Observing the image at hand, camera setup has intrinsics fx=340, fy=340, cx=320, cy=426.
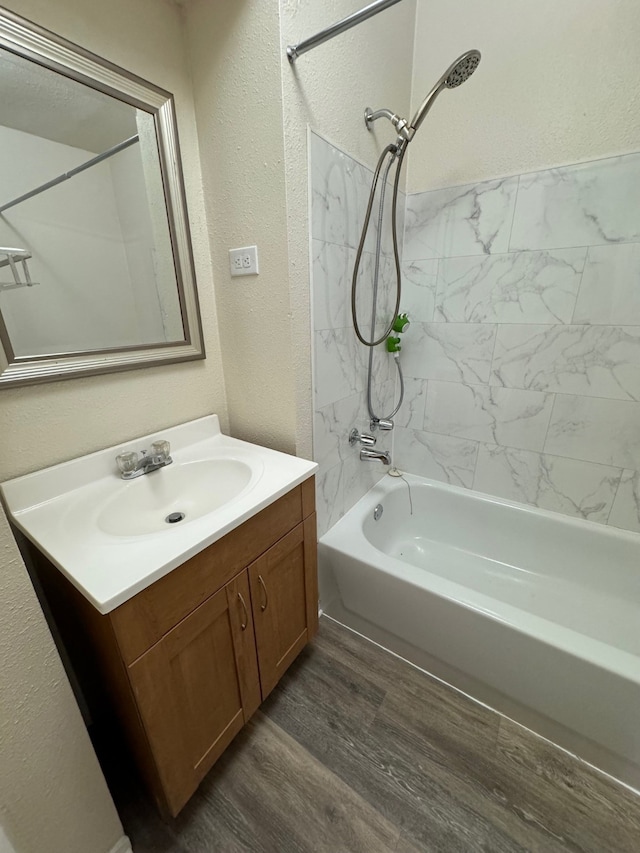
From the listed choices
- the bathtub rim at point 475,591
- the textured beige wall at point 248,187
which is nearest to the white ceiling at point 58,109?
the textured beige wall at point 248,187

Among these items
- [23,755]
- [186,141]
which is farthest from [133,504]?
[186,141]

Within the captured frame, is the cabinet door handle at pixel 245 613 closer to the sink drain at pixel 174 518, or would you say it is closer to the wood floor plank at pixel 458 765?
the sink drain at pixel 174 518

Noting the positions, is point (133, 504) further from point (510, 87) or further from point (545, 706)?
A: point (510, 87)

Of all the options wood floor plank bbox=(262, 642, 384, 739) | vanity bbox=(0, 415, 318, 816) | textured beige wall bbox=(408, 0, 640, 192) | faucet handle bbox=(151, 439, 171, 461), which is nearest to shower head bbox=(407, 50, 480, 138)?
textured beige wall bbox=(408, 0, 640, 192)

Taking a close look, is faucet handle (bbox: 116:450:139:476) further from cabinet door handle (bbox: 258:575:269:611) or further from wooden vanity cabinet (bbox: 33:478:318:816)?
cabinet door handle (bbox: 258:575:269:611)

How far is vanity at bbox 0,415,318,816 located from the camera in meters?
0.69

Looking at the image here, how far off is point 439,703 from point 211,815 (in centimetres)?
78

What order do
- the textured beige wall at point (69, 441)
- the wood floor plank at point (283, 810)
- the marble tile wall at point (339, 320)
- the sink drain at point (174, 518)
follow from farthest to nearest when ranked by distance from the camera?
the marble tile wall at point (339, 320)
the sink drain at point (174, 518)
the wood floor plank at point (283, 810)
the textured beige wall at point (69, 441)

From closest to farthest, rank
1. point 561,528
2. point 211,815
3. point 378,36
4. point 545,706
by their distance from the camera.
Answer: point 211,815 → point 545,706 → point 378,36 → point 561,528

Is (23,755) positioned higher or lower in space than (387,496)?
higher

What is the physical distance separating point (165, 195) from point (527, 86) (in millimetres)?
1379

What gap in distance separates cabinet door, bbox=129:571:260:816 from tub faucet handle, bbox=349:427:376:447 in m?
0.79

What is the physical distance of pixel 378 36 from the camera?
1.21 meters

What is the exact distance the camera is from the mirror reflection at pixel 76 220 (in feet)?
2.58
